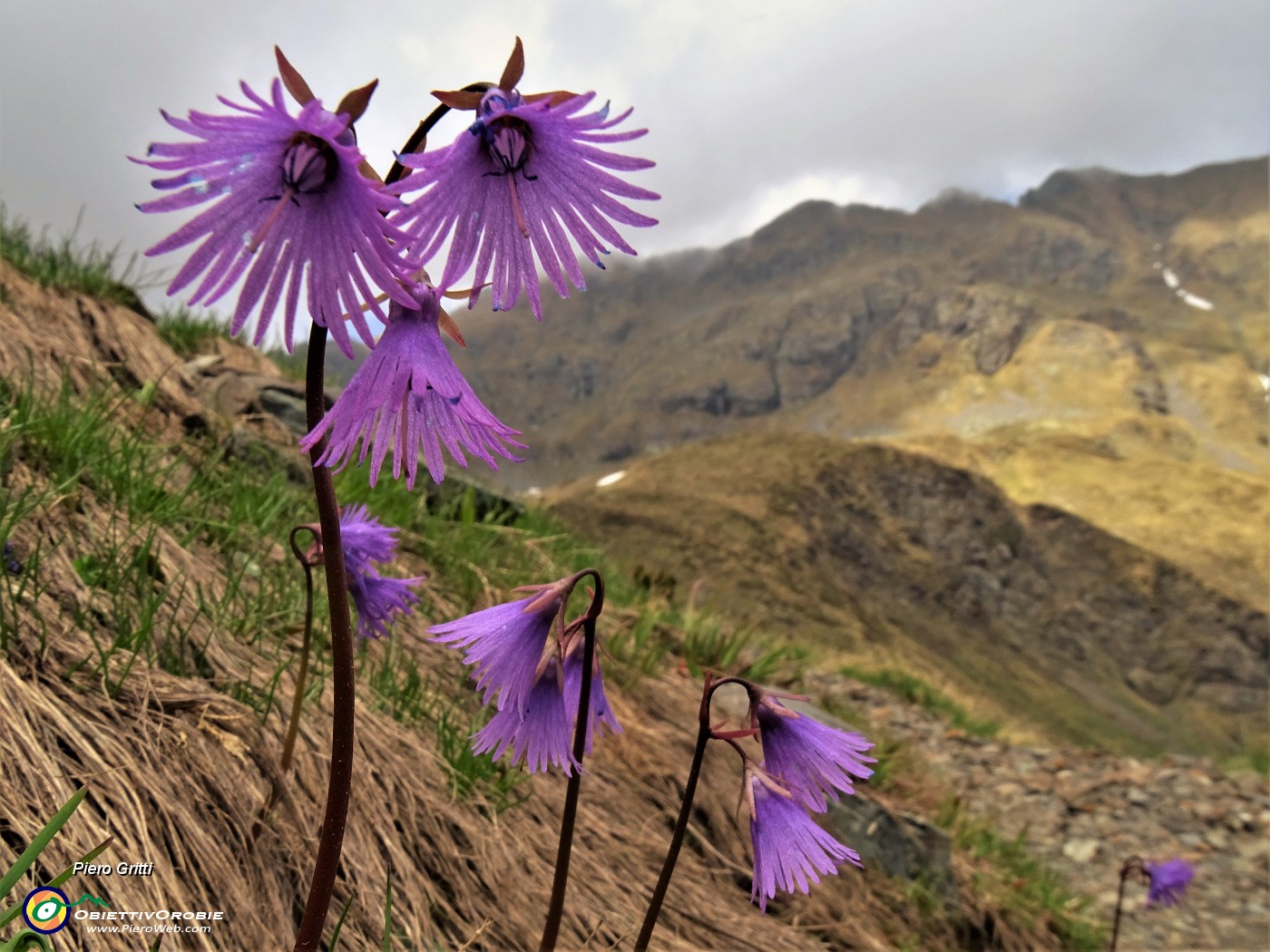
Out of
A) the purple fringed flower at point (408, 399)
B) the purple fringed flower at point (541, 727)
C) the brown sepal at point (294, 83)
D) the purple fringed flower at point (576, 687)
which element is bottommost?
the purple fringed flower at point (541, 727)

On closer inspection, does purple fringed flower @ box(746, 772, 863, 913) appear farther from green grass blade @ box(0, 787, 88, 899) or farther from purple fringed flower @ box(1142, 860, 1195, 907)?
purple fringed flower @ box(1142, 860, 1195, 907)

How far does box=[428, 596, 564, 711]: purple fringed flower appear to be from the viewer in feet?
3.91

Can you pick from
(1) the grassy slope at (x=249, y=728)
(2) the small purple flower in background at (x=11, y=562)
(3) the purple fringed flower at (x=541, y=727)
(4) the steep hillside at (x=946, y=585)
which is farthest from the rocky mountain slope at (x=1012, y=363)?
(3) the purple fringed flower at (x=541, y=727)

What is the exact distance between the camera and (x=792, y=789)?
122 centimetres

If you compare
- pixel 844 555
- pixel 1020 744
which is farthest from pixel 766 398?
pixel 1020 744

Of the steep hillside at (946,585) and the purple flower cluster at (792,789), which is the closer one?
the purple flower cluster at (792,789)

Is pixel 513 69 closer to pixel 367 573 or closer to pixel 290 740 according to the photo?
pixel 367 573

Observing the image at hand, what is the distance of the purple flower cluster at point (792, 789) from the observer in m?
1.18

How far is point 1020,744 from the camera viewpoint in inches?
352

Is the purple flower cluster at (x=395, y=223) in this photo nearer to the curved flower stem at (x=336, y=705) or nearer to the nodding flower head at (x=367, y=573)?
the curved flower stem at (x=336, y=705)

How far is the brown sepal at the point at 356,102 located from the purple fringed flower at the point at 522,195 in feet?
0.23

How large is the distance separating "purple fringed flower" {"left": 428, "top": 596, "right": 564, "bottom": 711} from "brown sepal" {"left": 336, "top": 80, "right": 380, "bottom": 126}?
2.25 feet

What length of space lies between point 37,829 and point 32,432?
1610 millimetres

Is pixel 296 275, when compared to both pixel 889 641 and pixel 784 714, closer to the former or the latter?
pixel 784 714
